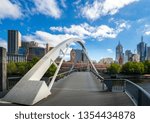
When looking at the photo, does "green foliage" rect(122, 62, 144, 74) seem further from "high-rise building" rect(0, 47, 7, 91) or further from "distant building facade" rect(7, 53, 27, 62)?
"high-rise building" rect(0, 47, 7, 91)

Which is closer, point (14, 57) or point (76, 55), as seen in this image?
point (14, 57)

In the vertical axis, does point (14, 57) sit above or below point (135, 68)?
above

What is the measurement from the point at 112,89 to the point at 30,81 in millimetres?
3948

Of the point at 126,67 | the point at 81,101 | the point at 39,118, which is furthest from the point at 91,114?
the point at 126,67

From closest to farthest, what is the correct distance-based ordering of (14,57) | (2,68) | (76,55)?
(2,68) → (14,57) → (76,55)

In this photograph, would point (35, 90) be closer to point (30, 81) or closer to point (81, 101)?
point (30, 81)

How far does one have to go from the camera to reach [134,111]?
16.2 ft

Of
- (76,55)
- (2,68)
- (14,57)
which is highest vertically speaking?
(76,55)

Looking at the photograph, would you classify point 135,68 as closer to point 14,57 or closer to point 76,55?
point 76,55

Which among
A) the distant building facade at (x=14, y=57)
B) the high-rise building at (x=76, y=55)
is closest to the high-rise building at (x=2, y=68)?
the distant building facade at (x=14, y=57)

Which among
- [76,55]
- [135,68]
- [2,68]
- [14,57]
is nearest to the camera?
[2,68]

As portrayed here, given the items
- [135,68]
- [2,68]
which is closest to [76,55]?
[135,68]

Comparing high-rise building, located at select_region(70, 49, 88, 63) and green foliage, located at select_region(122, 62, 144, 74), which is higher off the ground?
high-rise building, located at select_region(70, 49, 88, 63)

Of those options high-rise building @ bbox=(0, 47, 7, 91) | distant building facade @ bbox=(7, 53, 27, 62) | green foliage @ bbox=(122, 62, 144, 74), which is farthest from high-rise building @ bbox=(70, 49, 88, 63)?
high-rise building @ bbox=(0, 47, 7, 91)
